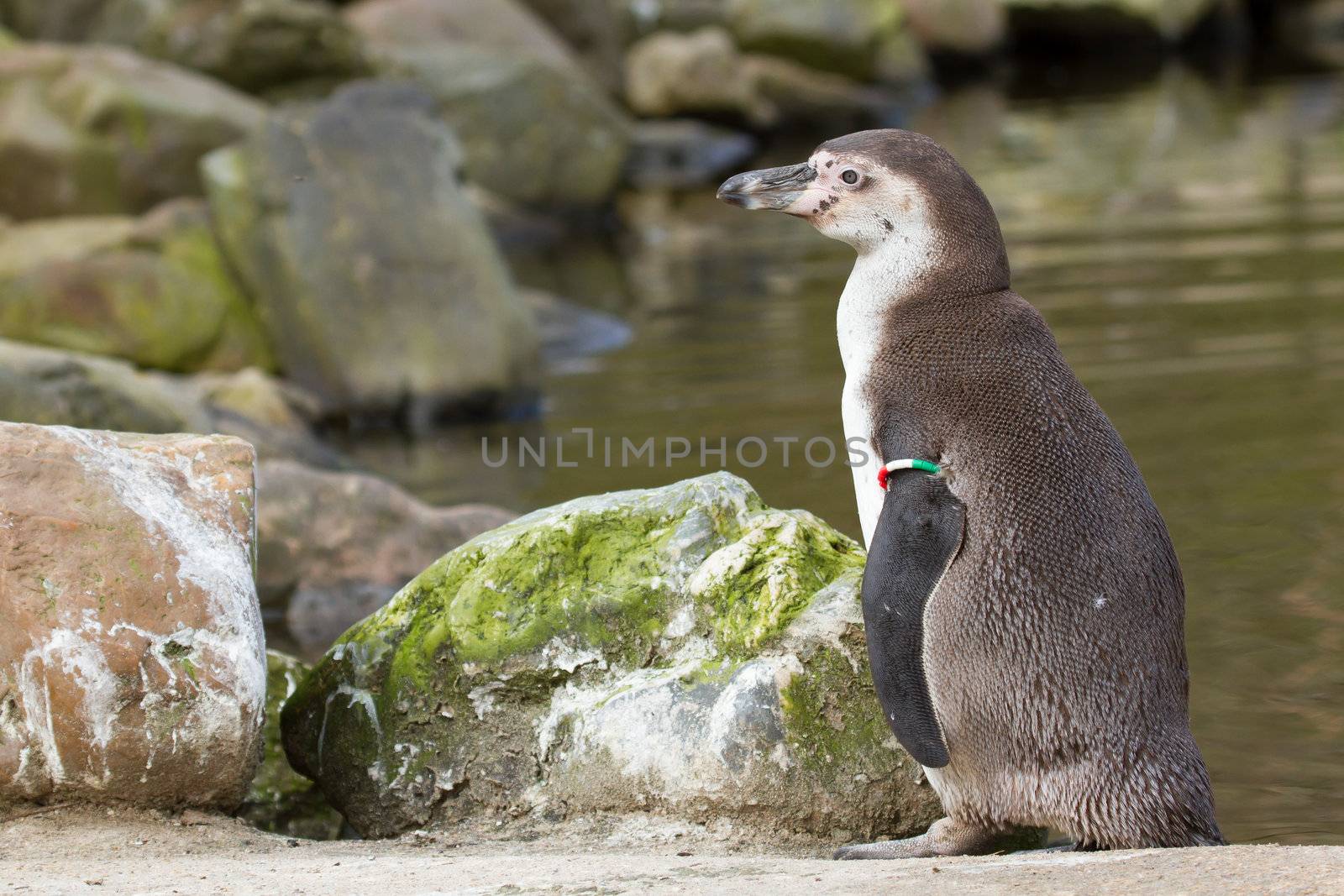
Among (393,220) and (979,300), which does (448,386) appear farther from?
(979,300)

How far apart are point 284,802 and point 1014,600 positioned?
1.85 metres

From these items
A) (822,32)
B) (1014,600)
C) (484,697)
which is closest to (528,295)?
(484,697)

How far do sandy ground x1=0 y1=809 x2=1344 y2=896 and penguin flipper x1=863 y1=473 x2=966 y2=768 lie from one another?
0.83 ft

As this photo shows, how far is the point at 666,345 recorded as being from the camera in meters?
9.93

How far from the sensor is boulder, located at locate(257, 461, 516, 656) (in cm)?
571

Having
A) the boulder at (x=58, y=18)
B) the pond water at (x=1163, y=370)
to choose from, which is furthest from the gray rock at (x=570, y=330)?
the boulder at (x=58, y=18)

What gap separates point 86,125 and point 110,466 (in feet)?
27.6

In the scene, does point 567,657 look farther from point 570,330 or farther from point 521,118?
point 521,118

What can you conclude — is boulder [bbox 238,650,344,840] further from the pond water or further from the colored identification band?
the pond water

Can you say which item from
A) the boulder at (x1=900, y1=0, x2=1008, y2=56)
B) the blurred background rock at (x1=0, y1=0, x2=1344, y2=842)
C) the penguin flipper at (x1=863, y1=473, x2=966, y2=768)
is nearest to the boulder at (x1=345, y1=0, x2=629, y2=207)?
the blurred background rock at (x1=0, y1=0, x2=1344, y2=842)

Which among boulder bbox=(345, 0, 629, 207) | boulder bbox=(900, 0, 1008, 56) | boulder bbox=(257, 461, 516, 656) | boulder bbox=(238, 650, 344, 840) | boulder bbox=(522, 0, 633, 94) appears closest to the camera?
boulder bbox=(238, 650, 344, 840)

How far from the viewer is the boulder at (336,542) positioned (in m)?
5.71

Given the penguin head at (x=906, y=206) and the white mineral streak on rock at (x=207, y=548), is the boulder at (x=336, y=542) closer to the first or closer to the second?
the white mineral streak on rock at (x=207, y=548)

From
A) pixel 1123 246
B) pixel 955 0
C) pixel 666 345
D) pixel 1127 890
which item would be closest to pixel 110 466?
pixel 1127 890
